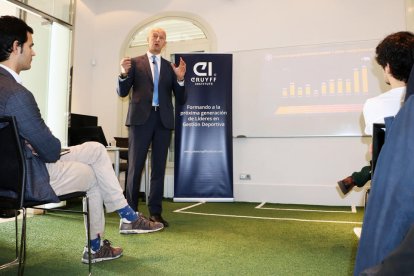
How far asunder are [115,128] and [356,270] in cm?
489

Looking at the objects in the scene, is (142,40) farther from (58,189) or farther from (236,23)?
(58,189)

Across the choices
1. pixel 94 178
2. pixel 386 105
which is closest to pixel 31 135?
pixel 94 178

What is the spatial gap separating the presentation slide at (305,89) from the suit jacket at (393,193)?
367 cm

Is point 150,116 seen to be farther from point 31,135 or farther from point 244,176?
point 244,176

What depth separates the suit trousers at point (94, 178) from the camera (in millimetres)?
1552

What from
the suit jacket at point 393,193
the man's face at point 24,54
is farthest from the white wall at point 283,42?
the suit jacket at point 393,193

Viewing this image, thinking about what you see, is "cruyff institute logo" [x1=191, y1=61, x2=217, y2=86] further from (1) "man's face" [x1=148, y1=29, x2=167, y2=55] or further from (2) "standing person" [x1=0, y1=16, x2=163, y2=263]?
(2) "standing person" [x1=0, y1=16, x2=163, y2=263]

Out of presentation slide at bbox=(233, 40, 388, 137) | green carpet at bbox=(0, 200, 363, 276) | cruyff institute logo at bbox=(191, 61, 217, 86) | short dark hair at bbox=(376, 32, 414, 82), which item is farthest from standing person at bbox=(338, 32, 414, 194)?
cruyff institute logo at bbox=(191, 61, 217, 86)

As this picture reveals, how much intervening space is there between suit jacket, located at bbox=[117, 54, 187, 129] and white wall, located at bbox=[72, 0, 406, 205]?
6.22 feet

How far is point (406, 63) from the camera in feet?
5.15

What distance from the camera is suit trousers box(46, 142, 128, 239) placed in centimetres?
155

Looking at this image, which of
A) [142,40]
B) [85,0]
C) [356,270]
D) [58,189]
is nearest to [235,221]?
[58,189]

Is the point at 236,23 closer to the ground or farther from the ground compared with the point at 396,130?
farther from the ground

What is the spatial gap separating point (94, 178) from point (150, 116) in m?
1.16
